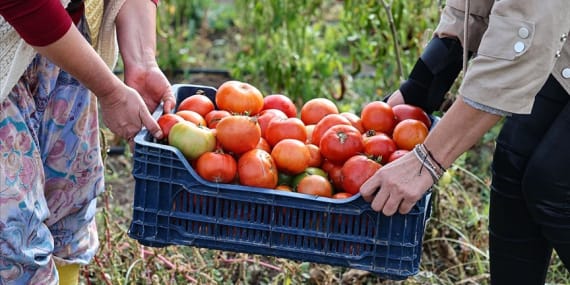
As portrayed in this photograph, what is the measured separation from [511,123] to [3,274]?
51.2 inches

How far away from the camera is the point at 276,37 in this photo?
454 cm

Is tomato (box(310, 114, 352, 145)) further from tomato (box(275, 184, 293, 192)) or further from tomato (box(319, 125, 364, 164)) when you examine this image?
tomato (box(275, 184, 293, 192))

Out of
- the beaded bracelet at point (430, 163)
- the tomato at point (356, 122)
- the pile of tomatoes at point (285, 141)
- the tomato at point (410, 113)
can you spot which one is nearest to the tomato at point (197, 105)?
the pile of tomatoes at point (285, 141)

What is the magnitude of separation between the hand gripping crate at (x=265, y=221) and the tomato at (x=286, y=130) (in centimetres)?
26

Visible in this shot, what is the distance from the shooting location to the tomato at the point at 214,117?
2332 millimetres

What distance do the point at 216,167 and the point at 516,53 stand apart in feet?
2.41

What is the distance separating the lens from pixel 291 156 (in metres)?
2.21

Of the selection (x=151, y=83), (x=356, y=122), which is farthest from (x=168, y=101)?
(x=356, y=122)

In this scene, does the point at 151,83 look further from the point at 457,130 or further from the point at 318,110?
the point at 457,130

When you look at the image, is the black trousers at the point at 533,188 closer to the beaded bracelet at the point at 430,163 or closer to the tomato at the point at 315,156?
the beaded bracelet at the point at 430,163

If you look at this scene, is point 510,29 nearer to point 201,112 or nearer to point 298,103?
point 201,112

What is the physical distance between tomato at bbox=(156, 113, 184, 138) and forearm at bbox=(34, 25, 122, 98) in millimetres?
183

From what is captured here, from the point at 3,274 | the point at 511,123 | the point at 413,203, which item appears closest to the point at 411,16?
the point at 511,123

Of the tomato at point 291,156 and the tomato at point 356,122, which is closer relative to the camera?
the tomato at point 291,156
